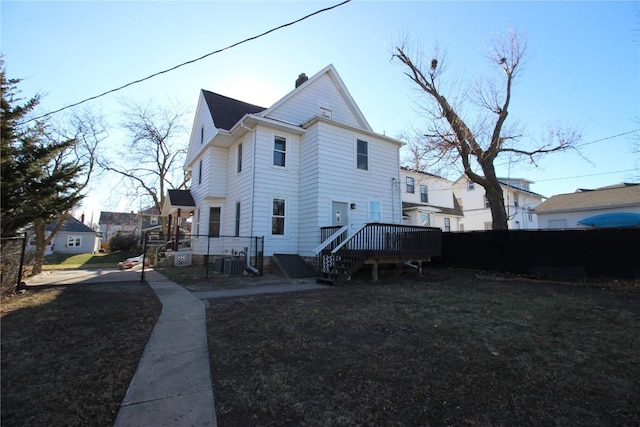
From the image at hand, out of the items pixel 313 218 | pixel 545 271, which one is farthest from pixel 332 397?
pixel 545 271

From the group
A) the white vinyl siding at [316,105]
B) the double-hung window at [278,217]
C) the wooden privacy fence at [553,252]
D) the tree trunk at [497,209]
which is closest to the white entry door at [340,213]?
the double-hung window at [278,217]

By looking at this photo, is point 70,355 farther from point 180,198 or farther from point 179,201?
point 180,198

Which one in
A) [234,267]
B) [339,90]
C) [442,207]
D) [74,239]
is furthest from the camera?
[74,239]

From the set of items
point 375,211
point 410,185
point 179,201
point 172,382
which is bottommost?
point 172,382

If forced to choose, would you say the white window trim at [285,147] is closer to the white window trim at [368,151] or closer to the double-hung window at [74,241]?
the white window trim at [368,151]

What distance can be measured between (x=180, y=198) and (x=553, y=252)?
1660cm

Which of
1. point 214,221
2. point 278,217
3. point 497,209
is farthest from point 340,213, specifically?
point 497,209

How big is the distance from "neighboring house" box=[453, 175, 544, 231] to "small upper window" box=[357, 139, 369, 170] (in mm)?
17917

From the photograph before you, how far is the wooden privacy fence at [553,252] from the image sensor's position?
9.52 m

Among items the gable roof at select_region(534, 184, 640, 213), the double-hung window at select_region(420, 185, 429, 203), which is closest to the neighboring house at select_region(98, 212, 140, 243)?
the double-hung window at select_region(420, 185, 429, 203)

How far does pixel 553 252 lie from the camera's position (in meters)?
10.8

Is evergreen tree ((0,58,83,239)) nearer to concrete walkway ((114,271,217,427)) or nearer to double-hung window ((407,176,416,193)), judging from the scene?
concrete walkway ((114,271,217,427))

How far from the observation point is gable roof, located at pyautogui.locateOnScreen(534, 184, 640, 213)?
19.2 metres

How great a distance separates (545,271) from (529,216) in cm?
2269
